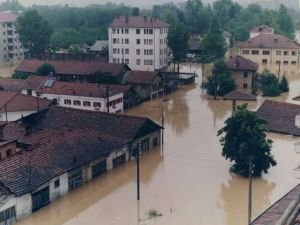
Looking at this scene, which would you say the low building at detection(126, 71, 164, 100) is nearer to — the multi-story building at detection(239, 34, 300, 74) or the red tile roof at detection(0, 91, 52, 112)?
the red tile roof at detection(0, 91, 52, 112)

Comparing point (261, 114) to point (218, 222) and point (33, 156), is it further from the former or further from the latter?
point (33, 156)

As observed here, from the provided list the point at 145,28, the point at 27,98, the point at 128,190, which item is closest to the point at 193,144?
the point at 128,190

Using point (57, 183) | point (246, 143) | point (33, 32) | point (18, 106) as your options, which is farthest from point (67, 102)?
point (33, 32)

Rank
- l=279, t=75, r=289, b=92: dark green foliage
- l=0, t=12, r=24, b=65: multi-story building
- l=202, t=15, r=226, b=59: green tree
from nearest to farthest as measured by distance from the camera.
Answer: l=279, t=75, r=289, b=92: dark green foliage
l=202, t=15, r=226, b=59: green tree
l=0, t=12, r=24, b=65: multi-story building

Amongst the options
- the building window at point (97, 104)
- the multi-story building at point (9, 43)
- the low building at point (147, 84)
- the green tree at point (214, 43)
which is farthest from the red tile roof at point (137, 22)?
the building window at point (97, 104)

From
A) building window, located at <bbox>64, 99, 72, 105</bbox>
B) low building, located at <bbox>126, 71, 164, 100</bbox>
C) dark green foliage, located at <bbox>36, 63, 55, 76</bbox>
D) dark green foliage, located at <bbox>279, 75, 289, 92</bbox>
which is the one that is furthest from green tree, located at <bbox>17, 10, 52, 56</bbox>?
dark green foliage, located at <bbox>279, 75, 289, 92</bbox>
